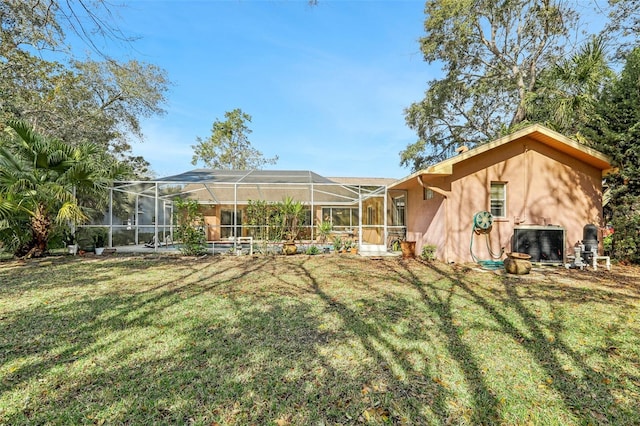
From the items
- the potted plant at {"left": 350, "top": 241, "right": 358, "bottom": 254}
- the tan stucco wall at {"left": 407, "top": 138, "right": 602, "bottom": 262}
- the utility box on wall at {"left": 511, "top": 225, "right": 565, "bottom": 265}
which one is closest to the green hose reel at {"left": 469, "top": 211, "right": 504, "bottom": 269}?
the tan stucco wall at {"left": 407, "top": 138, "right": 602, "bottom": 262}

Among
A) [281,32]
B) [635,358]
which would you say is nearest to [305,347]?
[635,358]

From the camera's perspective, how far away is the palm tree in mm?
8531

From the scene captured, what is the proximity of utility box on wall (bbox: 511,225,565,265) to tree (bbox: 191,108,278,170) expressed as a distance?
28632mm

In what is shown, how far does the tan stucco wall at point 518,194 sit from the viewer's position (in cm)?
943

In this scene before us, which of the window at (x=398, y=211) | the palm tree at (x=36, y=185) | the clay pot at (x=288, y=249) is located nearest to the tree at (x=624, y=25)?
the window at (x=398, y=211)

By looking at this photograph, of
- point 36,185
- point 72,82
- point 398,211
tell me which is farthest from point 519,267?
point 72,82

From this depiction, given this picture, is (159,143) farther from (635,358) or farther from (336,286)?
(635,358)

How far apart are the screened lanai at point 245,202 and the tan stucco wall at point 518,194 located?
2818 mm

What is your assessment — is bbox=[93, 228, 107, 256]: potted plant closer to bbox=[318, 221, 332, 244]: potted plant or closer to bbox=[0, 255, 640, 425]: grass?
bbox=[0, 255, 640, 425]: grass

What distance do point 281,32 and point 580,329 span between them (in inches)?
320

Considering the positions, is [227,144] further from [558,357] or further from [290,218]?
[558,357]

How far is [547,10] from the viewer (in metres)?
14.1

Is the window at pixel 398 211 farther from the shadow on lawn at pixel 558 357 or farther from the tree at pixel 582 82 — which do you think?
the shadow on lawn at pixel 558 357

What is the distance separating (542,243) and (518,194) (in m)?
1.62
